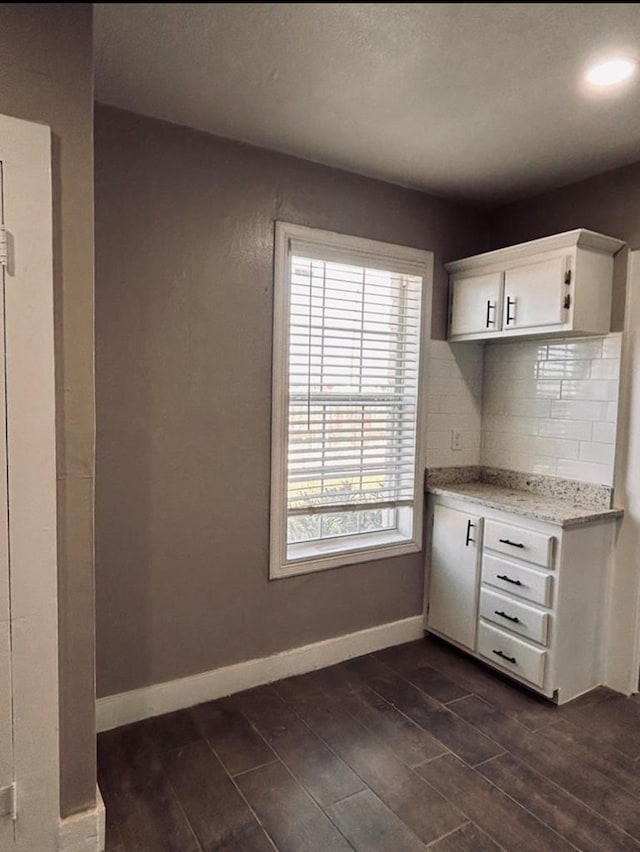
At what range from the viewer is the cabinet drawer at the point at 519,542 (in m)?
2.41

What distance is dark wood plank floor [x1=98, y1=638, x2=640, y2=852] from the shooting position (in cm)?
169

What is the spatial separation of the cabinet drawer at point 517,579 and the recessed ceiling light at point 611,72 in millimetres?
1978

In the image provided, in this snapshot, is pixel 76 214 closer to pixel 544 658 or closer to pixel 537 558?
pixel 537 558

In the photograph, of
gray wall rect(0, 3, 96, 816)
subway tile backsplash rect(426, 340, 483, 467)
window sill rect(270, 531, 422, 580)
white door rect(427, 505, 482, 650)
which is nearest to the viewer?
gray wall rect(0, 3, 96, 816)

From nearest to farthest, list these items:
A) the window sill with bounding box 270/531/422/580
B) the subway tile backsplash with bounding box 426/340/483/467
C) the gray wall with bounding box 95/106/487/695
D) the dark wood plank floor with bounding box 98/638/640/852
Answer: the dark wood plank floor with bounding box 98/638/640/852 → the gray wall with bounding box 95/106/487/695 → the window sill with bounding box 270/531/422/580 → the subway tile backsplash with bounding box 426/340/483/467

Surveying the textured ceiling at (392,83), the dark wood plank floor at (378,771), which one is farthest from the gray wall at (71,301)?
the dark wood plank floor at (378,771)

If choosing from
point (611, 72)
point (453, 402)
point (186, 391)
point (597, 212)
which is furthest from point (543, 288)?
point (186, 391)

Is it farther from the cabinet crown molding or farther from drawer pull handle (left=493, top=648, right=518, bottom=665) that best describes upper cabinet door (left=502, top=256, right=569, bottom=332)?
drawer pull handle (left=493, top=648, right=518, bottom=665)

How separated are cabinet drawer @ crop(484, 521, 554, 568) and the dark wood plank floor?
2.21ft

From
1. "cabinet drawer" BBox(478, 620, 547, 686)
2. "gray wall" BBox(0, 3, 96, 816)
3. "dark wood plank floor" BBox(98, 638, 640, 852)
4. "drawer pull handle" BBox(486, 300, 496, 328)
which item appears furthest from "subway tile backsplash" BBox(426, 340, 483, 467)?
"gray wall" BBox(0, 3, 96, 816)

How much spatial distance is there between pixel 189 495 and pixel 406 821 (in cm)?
145

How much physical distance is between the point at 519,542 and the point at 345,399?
111 cm

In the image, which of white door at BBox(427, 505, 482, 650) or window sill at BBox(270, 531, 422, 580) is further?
white door at BBox(427, 505, 482, 650)

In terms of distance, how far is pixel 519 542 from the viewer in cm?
252
